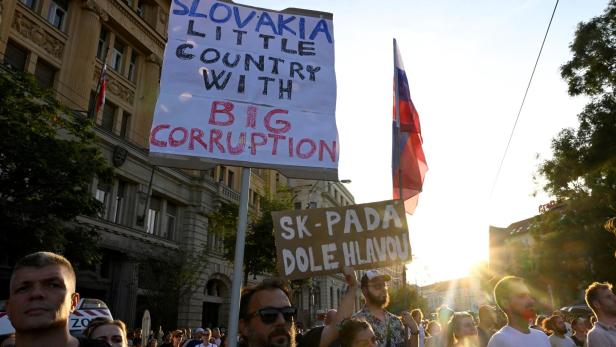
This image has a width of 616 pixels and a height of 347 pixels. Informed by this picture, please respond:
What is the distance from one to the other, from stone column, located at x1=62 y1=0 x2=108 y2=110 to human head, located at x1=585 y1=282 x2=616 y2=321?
62.4 feet

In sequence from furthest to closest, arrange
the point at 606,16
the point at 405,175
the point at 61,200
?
the point at 606,16
the point at 61,200
the point at 405,175

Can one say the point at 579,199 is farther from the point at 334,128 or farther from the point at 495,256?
the point at 495,256

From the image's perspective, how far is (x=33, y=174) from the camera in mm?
11250

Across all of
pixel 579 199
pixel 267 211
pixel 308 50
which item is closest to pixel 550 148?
pixel 579 199

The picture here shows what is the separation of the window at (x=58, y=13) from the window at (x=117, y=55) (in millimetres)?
2922

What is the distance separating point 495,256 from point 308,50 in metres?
101

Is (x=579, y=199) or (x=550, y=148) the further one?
(x=579, y=199)

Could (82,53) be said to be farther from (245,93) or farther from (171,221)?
(245,93)

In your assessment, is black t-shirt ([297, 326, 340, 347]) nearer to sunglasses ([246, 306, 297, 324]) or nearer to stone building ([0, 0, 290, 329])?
sunglasses ([246, 306, 297, 324])

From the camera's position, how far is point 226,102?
11.6ft

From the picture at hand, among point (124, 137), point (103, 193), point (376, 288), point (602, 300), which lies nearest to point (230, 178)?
point (124, 137)

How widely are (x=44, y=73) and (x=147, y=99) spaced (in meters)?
6.13

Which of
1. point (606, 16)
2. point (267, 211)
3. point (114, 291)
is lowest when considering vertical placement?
point (114, 291)

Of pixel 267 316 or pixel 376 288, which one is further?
pixel 376 288
